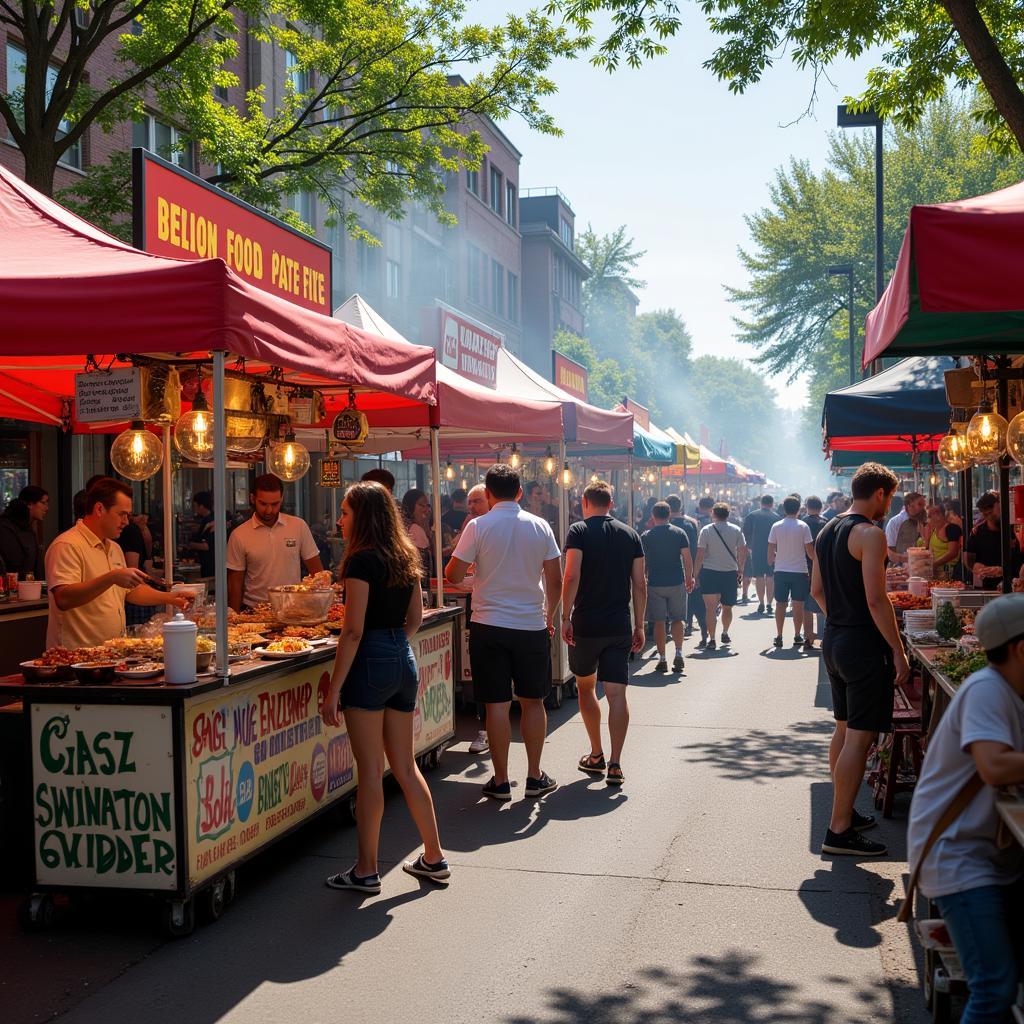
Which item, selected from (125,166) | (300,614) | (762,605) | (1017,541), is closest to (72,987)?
(300,614)

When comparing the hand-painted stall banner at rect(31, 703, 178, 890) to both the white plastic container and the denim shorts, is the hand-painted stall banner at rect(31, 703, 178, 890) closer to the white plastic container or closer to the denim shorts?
the white plastic container

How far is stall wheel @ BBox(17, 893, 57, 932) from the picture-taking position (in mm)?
5230

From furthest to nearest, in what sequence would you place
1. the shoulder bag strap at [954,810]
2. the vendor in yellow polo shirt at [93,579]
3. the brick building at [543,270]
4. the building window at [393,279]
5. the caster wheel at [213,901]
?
the brick building at [543,270]
the building window at [393,279]
the vendor in yellow polo shirt at [93,579]
the caster wheel at [213,901]
the shoulder bag strap at [954,810]

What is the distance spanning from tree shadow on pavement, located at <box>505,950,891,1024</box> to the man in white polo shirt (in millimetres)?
2935

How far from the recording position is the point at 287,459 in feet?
29.9

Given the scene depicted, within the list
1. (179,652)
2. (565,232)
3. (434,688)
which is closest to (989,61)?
(434,688)

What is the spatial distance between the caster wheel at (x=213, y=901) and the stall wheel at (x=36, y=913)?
27.8 inches

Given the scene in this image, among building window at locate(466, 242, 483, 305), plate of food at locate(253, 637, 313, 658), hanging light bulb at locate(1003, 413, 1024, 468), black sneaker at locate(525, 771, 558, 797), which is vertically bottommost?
black sneaker at locate(525, 771, 558, 797)

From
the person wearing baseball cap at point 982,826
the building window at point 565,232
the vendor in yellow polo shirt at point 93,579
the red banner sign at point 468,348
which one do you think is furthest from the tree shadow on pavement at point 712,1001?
the building window at point 565,232

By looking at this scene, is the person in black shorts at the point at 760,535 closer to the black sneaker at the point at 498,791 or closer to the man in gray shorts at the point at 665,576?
the man in gray shorts at the point at 665,576

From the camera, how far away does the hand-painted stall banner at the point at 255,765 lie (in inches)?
207

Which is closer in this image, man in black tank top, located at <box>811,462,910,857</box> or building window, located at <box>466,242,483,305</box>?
man in black tank top, located at <box>811,462,910,857</box>

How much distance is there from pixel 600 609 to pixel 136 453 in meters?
3.41

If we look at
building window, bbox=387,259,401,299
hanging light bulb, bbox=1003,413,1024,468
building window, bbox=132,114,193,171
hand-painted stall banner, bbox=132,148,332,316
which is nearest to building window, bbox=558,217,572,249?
building window, bbox=387,259,401,299
